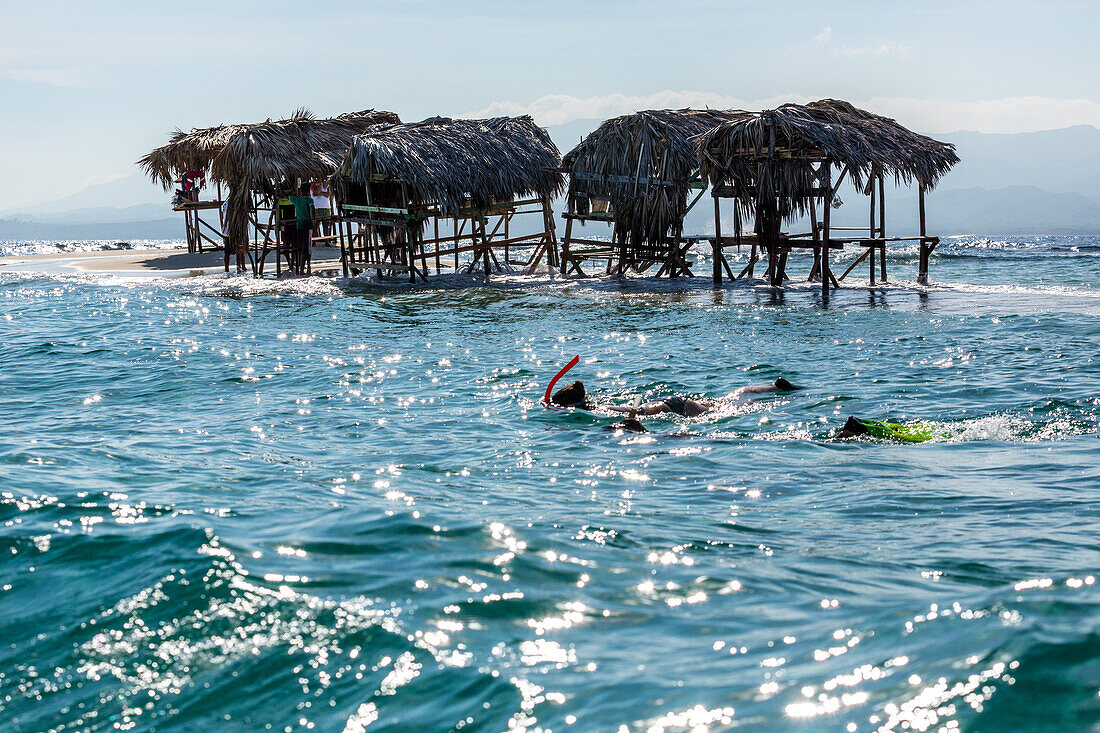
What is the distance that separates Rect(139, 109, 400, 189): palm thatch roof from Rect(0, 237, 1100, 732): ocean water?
13602 millimetres

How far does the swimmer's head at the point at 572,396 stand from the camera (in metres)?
10.1

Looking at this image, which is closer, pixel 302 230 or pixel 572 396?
pixel 572 396

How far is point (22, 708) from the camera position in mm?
4016

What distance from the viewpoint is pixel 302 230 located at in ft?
88.6

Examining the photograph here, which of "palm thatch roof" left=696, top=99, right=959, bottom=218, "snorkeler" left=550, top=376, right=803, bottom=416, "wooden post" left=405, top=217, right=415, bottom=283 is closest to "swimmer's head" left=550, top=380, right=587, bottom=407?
"snorkeler" left=550, top=376, right=803, bottom=416

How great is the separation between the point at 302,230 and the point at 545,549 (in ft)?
75.6

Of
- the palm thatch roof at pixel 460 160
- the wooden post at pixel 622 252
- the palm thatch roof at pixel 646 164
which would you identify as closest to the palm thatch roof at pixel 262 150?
the palm thatch roof at pixel 460 160

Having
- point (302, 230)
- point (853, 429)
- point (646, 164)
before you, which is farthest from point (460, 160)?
point (853, 429)

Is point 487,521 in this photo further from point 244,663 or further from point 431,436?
point 431,436

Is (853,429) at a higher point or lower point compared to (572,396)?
lower

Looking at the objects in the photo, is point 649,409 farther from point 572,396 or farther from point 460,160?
point 460,160

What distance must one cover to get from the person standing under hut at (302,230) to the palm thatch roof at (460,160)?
2160mm

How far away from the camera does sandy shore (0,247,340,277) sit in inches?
1170

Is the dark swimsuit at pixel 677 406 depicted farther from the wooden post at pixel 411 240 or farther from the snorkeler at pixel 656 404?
the wooden post at pixel 411 240
